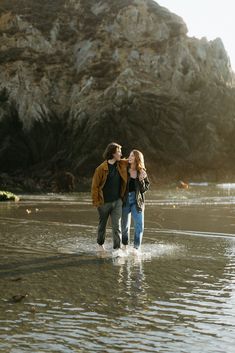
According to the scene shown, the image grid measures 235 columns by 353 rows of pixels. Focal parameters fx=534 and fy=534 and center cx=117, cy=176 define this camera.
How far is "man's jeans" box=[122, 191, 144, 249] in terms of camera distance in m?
11.7

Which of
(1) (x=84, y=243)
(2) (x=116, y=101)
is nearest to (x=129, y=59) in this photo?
(2) (x=116, y=101)

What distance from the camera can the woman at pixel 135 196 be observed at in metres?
11.7

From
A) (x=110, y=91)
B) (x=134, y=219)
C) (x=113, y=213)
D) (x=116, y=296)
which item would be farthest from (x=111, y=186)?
(x=110, y=91)

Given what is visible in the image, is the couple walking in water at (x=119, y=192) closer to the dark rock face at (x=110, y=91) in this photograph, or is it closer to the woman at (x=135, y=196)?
the woman at (x=135, y=196)

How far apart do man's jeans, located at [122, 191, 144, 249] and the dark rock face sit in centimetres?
5498

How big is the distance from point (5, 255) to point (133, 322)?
553 centimetres

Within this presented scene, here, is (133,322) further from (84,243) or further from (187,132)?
(187,132)

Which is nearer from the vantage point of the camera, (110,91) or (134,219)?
(134,219)

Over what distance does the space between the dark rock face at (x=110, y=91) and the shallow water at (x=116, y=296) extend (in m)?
54.9

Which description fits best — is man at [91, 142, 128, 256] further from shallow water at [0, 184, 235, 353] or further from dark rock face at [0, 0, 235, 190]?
dark rock face at [0, 0, 235, 190]

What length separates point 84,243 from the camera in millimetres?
13242

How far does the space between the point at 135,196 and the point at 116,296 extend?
14.6 feet

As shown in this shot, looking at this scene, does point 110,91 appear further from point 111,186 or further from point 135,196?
point 111,186

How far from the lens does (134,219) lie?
1184cm
